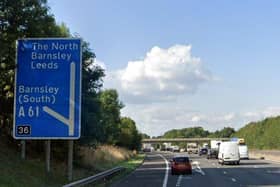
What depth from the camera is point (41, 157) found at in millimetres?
31156

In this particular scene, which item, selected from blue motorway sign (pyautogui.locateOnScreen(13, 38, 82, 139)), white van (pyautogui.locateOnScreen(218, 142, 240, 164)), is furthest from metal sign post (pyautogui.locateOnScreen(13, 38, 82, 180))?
white van (pyautogui.locateOnScreen(218, 142, 240, 164))

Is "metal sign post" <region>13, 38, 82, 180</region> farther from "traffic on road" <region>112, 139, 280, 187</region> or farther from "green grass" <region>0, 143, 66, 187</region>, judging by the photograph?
"traffic on road" <region>112, 139, 280, 187</region>

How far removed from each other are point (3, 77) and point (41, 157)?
6587 millimetres

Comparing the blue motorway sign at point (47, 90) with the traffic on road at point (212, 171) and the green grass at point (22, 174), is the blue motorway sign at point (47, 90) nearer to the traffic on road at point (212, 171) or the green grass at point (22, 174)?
the green grass at point (22, 174)

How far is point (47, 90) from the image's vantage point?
1980 cm

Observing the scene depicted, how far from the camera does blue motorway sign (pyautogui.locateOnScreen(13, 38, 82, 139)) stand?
19641 millimetres

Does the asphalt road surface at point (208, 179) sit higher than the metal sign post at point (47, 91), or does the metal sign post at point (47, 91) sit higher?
the metal sign post at point (47, 91)

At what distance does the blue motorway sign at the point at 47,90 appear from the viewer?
19.6 metres

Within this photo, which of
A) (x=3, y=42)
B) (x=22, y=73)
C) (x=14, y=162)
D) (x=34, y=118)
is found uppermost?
(x=3, y=42)

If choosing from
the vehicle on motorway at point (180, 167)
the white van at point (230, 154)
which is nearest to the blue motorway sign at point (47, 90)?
the vehicle on motorway at point (180, 167)

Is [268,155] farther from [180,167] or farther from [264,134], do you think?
[180,167]

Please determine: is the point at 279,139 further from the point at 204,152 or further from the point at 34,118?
the point at 34,118

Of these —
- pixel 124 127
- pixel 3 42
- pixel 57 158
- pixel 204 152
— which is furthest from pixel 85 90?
pixel 204 152

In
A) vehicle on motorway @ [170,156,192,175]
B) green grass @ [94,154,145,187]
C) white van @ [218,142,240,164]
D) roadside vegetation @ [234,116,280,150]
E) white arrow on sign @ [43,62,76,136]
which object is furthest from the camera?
roadside vegetation @ [234,116,280,150]
